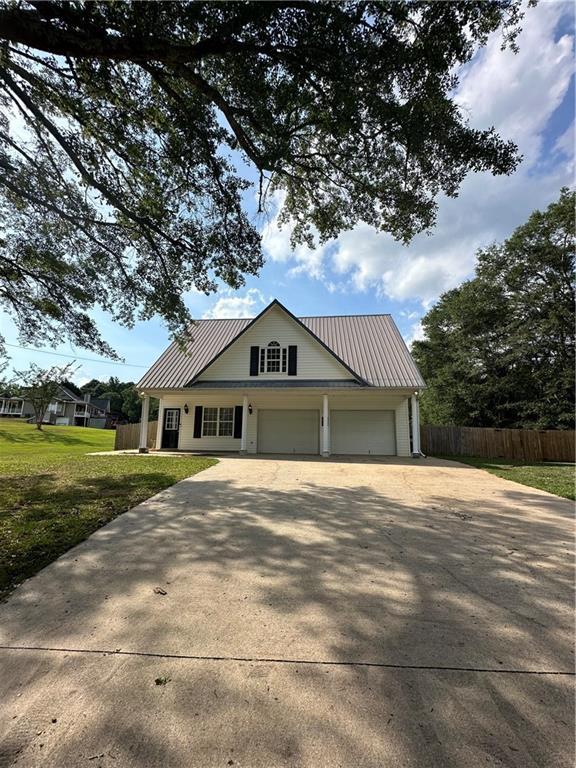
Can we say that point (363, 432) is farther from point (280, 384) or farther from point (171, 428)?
point (171, 428)

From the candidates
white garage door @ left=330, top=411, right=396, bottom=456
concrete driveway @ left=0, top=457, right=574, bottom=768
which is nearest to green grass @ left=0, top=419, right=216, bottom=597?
concrete driveway @ left=0, top=457, right=574, bottom=768

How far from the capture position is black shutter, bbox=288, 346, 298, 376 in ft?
53.4

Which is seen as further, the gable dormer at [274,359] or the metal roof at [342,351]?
the gable dormer at [274,359]

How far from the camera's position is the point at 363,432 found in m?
16.2

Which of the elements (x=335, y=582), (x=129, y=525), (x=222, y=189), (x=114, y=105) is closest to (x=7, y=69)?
(x=114, y=105)

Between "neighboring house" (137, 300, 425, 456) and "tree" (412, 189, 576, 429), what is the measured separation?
10485 mm

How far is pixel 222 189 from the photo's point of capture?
26.1 ft

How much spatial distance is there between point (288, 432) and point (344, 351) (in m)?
4.85

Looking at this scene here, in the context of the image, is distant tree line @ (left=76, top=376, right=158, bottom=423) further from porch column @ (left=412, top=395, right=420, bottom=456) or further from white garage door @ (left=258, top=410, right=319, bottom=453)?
porch column @ (left=412, top=395, right=420, bottom=456)

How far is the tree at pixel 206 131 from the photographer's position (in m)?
4.80

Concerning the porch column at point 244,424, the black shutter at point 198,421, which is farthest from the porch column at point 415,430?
the black shutter at point 198,421

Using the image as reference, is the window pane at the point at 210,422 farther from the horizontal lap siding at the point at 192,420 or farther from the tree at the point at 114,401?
the tree at the point at 114,401

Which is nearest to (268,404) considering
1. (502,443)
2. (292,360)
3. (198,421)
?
(292,360)

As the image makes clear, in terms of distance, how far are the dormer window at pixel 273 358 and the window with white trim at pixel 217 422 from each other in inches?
108
